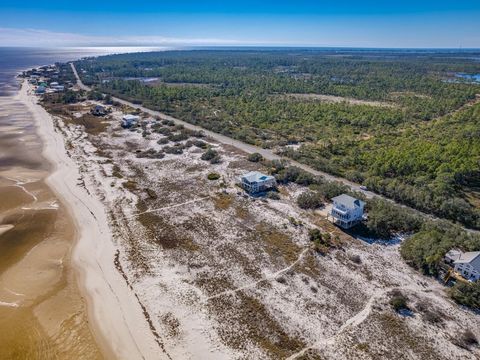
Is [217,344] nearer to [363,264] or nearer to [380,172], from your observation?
[363,264]

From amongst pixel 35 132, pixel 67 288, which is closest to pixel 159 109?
pixel 35 132

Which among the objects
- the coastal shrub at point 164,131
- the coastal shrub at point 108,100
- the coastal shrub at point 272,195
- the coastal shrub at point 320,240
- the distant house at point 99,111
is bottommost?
the coastal shrub at point 320,240

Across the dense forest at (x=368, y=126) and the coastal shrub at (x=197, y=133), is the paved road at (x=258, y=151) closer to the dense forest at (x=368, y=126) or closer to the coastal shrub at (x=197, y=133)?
the dense forest at (x=368, y=126)

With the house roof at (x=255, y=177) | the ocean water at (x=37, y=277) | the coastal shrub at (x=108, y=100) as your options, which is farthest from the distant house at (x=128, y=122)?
the house roof at (x=255, y=177)

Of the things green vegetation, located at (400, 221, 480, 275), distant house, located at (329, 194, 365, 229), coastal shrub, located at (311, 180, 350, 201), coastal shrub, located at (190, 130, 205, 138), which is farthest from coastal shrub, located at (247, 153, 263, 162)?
green vegetation, located at (400, 221, 480, 275)

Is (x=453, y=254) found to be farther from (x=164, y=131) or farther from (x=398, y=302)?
(x=164, y=131)

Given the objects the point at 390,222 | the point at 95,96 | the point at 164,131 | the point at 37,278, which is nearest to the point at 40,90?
the point at 95,96
